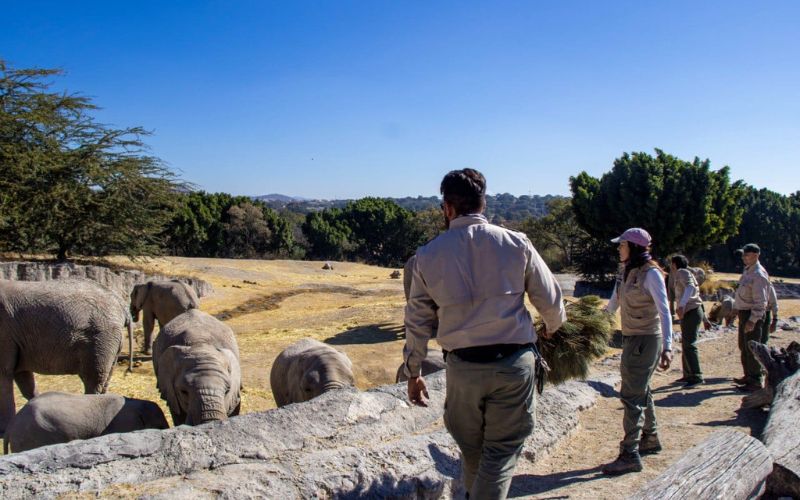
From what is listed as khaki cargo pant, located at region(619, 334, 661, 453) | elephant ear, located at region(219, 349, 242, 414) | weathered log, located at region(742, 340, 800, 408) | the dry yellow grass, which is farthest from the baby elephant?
weathered log, located at region(742, 340, 800, 408)

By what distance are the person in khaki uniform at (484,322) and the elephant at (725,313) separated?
1540 cm

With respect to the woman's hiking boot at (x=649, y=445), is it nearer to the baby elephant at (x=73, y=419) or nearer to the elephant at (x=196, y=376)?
the elephant at (x=196, y=376)

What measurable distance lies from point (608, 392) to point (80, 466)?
6.79m

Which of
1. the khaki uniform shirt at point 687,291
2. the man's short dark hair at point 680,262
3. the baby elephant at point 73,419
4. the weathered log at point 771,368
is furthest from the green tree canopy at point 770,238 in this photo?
the baby elephant at point 73,419

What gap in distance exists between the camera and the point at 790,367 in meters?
7.98

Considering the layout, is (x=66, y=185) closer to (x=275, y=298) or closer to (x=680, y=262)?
(x=275, y=298)

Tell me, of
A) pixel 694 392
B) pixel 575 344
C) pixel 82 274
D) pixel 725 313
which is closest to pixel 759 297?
pixel 694 392

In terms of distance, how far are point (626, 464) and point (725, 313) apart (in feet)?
45.7

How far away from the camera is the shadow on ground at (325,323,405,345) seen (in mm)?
16938

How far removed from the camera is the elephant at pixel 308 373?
793 centimetres

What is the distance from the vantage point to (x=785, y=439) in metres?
5.89

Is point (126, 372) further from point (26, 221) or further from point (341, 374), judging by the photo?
point (26, 221)

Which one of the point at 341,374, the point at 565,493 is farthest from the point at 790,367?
the point at 341,374

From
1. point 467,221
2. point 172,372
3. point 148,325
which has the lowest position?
point 148,325
